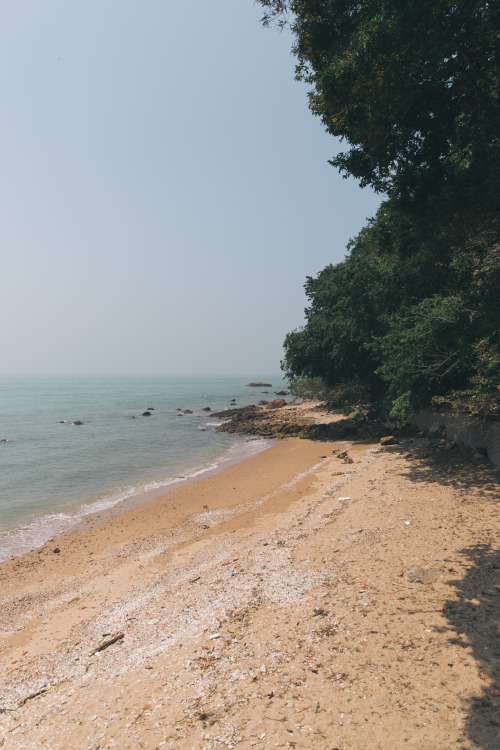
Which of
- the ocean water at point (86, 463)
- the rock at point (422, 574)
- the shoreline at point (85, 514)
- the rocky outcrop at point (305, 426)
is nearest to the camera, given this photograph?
the rock at point (422, 574)

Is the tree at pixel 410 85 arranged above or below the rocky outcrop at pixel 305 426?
above

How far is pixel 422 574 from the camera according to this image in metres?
6.39

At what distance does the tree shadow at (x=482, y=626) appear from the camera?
11.8ft

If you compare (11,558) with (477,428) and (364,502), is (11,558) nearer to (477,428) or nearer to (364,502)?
(364,502)

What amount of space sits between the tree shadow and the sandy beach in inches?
0.7

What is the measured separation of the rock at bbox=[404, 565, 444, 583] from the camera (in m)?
6.24

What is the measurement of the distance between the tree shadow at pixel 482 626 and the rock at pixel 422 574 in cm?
30

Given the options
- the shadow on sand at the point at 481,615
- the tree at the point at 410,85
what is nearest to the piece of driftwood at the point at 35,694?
the shadow on sand at the point at 481,615

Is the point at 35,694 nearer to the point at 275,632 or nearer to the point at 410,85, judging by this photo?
the point at 275,632

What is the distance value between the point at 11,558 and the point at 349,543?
31.3 feet

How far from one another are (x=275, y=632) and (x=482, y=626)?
2703 millimetres

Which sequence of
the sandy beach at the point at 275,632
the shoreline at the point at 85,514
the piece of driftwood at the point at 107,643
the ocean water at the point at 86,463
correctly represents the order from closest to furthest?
1. the sandy beach at the point at 275,632
2. the piece of driftwood at the point at 107,643
3. the shoreline at the point at 85,514
4. the ocean water at the point at 86,463

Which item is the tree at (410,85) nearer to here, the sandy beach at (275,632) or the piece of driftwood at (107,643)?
the sandy beach at (275,632)

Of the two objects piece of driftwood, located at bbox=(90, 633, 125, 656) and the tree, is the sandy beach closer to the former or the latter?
piece of driftwood, located at bbox=(90, 633, 125, 656)
